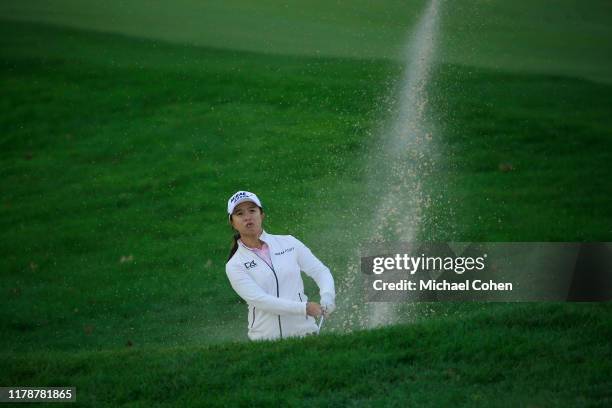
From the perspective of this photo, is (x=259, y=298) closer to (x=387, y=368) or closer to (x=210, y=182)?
(x=387, y=368)

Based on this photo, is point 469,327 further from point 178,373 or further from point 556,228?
point 556,228

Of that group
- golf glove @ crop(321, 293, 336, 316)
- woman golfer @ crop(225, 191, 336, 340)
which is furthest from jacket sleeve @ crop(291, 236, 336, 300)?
golf glove @ crop(321, 293, 336, 316)

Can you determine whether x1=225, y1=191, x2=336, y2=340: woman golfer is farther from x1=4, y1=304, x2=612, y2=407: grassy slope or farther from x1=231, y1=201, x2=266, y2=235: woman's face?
x1=4, y1=304, x2=612, y2=407: grassy slope

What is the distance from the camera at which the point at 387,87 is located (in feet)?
30.0

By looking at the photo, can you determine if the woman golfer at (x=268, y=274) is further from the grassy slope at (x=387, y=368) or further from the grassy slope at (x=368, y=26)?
the grassy slope at (x=368, y=26)

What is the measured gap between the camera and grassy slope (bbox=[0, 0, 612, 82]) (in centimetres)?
850

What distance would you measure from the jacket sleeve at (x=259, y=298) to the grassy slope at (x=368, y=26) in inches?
168

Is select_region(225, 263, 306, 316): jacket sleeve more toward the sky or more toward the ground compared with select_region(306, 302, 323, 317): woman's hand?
more toward the sky

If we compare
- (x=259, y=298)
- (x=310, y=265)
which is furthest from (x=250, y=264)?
(x=310, y=265)

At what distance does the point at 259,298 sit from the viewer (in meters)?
5.06

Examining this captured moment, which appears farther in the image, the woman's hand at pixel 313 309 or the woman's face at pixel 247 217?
the woman's face at pixel 247 217

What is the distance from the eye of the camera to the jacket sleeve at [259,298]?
5020 millimetres

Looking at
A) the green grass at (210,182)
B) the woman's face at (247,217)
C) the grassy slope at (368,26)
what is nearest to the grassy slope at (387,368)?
the green grass at (210,182)

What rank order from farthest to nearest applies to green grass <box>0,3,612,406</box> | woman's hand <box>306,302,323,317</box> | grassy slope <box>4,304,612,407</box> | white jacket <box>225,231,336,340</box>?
1. green grass <box>0,3,612,406</box>
2. white jacket <box>225,231,336,340</box>
3. woman's hand <box>306,302,323,317</box>
4. grassy slope <box>4,304,612,407</box>
